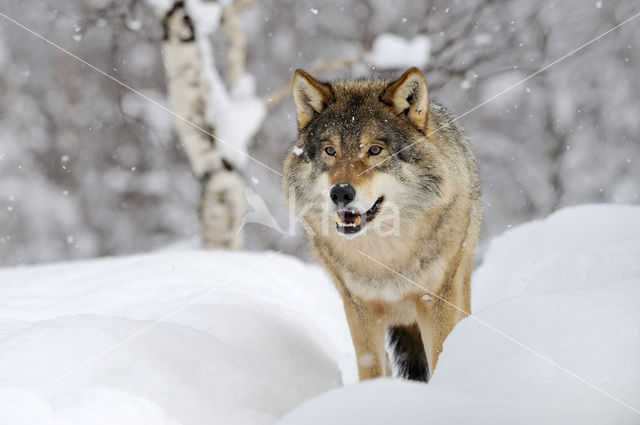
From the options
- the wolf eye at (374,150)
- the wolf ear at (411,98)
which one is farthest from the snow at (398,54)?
the wolf eye at (374,150)

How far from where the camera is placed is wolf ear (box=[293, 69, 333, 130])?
3.59m

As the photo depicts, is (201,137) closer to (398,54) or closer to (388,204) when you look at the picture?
(398,54)

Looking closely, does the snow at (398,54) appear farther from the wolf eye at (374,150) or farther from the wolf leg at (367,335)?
the wolf leg at (367,335)

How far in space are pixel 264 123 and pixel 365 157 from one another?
422 inches

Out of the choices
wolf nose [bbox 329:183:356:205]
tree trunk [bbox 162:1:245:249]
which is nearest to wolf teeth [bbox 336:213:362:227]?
wolf nose [bbox 329:183:356:205]

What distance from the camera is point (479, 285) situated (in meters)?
5.66

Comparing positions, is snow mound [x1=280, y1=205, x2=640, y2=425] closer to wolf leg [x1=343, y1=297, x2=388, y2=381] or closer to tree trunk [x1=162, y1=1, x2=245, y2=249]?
wolf leg [x1=343, y1=297, x2=388, y2=381]

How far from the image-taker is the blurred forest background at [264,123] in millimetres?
10758

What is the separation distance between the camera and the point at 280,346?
352 centimetres

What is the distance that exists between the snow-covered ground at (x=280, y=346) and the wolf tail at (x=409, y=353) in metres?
0.40

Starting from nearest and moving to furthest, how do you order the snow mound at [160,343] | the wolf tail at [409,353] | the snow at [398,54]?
the snow mound at [160,343] → the wolf tail at [409,353] → the snow at [398,54]

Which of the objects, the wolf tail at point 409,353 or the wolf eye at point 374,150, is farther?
the wolf tail at point 409,353

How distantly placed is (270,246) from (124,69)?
537cm

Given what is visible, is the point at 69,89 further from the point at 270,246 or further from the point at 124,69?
the point at 270,246
